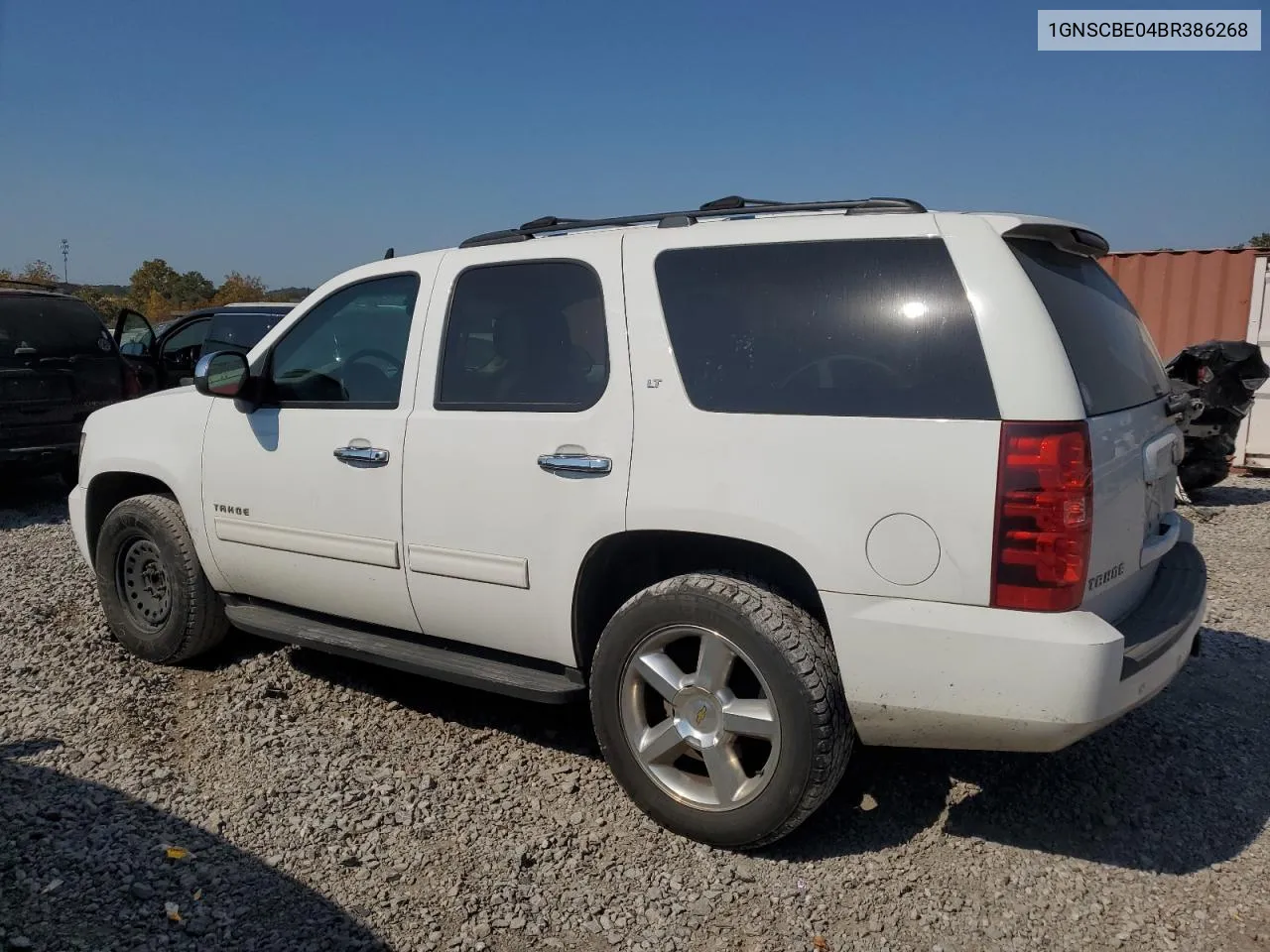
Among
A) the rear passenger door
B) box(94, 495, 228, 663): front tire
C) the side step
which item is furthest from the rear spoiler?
box(94, 495, 228, 663): front tire

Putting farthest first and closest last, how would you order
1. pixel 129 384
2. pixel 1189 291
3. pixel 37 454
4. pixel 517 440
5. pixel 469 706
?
1. pixel 1189 291
2. pixel 129 384
3. pixel 37 454
4. pixel 469 706
5. pixel 517 440

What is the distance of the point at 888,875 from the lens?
3.01m

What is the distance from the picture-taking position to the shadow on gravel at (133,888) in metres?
2.70

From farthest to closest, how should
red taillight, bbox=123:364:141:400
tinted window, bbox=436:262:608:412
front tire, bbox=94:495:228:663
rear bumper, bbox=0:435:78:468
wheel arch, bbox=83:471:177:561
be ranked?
red taillight, bbox=123:364:141:400 → rear bumper, bbox=0:435:78:468 → wheel arch, bbox=83:471:177:561 → front tire, bbox=94:495:228:663 → tinted window, bbox=436:262:608:412

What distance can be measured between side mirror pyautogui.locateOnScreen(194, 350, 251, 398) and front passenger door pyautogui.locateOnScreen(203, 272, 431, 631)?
89mm

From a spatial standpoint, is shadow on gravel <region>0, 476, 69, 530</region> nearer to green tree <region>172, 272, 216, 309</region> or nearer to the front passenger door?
the front passenger door

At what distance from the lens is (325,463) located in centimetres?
386

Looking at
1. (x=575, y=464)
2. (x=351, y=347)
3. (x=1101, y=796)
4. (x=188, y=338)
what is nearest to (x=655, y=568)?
(x=575, y=464)

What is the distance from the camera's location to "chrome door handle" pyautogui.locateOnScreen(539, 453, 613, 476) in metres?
3.17

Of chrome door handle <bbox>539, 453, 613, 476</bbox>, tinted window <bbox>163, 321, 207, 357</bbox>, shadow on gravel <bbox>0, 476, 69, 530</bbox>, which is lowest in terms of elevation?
shadow on gravel <bbox>0, 476, 69, 530</bbox>

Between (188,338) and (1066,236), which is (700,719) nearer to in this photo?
(1066,236)

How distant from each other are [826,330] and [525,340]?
3.77ft

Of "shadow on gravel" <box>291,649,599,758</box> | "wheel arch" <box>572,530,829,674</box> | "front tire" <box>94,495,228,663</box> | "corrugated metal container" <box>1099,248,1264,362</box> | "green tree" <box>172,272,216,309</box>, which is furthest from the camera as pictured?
"green tree" <box>172,272,216,309</box>

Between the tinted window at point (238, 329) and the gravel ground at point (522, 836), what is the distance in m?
6.74
